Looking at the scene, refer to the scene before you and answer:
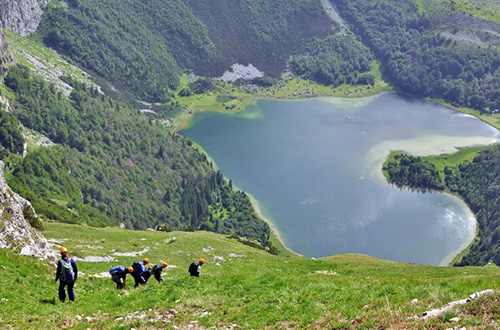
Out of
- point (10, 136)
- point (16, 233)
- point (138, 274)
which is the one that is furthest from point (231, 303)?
point (10, 136)

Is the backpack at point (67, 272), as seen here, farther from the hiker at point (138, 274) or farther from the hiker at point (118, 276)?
the hiker at point (138, 274)

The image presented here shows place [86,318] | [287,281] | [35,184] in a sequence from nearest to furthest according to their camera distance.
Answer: [86,318]
[287,281]
[35,184]

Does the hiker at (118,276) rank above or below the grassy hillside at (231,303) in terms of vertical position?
above

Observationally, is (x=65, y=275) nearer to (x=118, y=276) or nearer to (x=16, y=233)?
(x=118, y=276)

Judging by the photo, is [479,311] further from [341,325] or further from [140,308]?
[140,308]

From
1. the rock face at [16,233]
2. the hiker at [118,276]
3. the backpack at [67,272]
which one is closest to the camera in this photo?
the backpack at [67,272]

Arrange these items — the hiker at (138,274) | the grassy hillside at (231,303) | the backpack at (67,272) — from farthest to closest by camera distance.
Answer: the hiker at (138,274), the backpack at (67,272), the grassy hillside at (231,303)

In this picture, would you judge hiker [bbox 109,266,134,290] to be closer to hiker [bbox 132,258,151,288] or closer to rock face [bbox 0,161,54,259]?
hiker [bbox 132,258,151,288]

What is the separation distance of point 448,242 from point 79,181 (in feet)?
490

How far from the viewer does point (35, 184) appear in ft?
500

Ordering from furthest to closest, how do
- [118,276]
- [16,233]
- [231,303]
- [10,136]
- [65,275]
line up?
[10,136]
[16,233]
[118,276]
[231,303]
[65,275]

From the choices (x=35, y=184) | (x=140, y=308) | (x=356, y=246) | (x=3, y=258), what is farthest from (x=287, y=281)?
(x=356, y=246)

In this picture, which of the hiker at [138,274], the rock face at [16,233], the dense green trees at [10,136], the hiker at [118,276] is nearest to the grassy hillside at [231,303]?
the hiker at [118,276]

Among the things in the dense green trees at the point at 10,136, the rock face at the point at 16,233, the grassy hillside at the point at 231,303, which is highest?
the dense green trees at the point at 10,136
